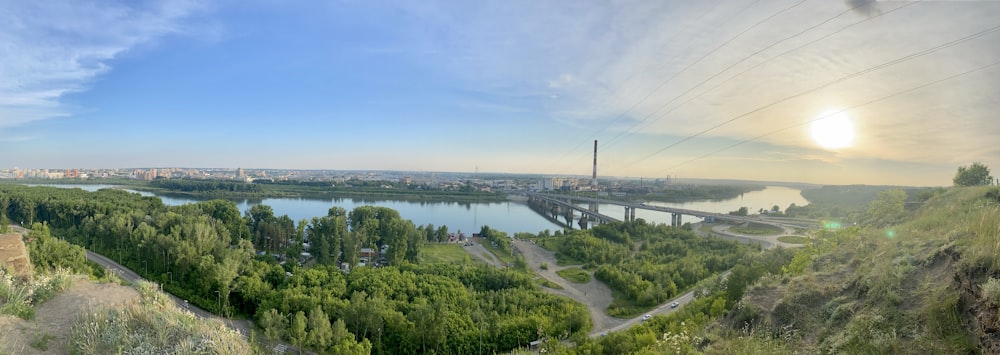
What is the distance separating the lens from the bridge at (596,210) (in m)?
30.2

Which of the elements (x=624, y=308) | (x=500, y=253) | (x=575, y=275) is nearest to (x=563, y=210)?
(x=500, y=253)

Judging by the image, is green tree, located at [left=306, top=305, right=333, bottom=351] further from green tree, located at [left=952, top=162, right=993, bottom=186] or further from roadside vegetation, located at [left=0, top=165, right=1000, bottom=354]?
green tree, located at [left=952, top=162, right=993, bottom=186]

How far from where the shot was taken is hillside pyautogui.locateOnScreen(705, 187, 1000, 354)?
262 cm

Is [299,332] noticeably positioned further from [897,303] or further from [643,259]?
[643,259]

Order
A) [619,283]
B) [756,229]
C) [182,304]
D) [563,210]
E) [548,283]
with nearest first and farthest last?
[182,304], [619,283], [548,283], [756,229], [563,210]

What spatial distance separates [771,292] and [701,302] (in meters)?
4.24

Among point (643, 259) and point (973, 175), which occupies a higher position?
point (973, 175)

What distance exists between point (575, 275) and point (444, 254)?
7295 mm

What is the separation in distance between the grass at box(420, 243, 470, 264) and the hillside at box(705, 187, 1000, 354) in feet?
49.8

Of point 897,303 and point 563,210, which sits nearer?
point 897,303

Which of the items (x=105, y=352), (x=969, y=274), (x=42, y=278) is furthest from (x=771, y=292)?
(x=42, y=278)

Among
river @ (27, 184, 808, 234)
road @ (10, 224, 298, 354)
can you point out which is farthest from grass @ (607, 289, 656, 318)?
river @ (27, 184, 808, 234)

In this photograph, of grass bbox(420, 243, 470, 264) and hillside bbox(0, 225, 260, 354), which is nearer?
hillside bbox(0, 225, 260, 354)

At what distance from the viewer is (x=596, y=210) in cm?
4131
